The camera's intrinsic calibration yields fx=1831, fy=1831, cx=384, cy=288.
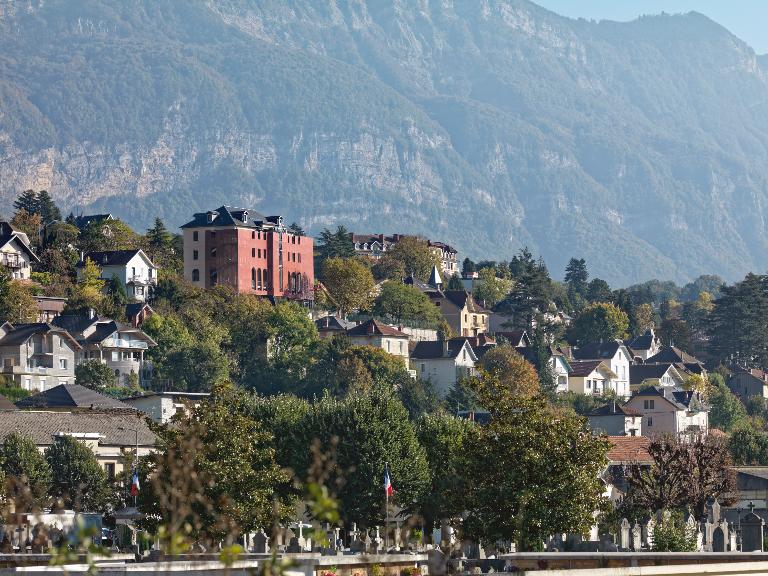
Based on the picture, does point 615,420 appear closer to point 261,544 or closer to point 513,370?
point 513,370

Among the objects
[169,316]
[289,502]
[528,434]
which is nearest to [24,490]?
[528,434]

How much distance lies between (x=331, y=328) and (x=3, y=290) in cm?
3888

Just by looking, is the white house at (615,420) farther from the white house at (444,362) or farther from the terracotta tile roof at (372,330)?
the terracotta tile roof at (372,330)

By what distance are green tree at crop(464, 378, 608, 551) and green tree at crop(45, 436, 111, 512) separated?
3535cm

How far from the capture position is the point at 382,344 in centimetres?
18825

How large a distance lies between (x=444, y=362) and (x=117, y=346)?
4064 cm

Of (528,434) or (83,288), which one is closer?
(528,434)

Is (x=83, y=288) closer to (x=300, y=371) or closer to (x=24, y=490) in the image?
(x=300, y=371)

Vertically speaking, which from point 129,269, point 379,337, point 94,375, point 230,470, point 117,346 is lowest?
point 230,470

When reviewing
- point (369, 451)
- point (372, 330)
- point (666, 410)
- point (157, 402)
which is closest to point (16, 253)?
point (372, 330)

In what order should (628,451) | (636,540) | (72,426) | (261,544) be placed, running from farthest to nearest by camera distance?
(628,451)
(72,426)
(636,540)
(261,544)

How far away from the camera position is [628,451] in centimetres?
13538

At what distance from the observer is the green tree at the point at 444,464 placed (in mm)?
70188

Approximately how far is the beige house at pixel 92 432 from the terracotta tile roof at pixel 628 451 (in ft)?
109
